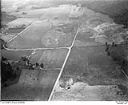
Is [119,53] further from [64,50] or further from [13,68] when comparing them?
[13,68]

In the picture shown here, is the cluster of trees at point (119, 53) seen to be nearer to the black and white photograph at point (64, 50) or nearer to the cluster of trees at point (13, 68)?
the black and white photograph at point (64, 50)

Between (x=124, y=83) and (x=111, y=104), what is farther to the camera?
(x=124, y=83)

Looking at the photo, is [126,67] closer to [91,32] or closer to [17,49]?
[91,32]

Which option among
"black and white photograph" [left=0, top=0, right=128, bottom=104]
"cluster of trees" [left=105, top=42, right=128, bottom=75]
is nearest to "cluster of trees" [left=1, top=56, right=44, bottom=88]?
"black and white photograph" [left=0, top=0, right=128, bottom=104]

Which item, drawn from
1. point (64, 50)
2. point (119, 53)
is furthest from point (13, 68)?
point (119, 53)

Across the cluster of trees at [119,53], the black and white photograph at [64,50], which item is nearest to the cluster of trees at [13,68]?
the black and white photograph at [64,50]

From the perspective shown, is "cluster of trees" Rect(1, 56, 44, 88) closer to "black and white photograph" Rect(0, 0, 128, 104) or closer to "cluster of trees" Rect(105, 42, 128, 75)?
"black and white photograph" Rect(0, 0, 128, 104)

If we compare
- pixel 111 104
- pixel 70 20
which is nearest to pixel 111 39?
pixel 70 20

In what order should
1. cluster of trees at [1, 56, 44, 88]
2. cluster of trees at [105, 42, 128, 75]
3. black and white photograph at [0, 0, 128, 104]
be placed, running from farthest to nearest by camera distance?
cluster of trees at [105, 42, 128, 75]
cluster of trees at [1, 56, 44, 88]
black and white photograph at [0, 0, 128, 104]
